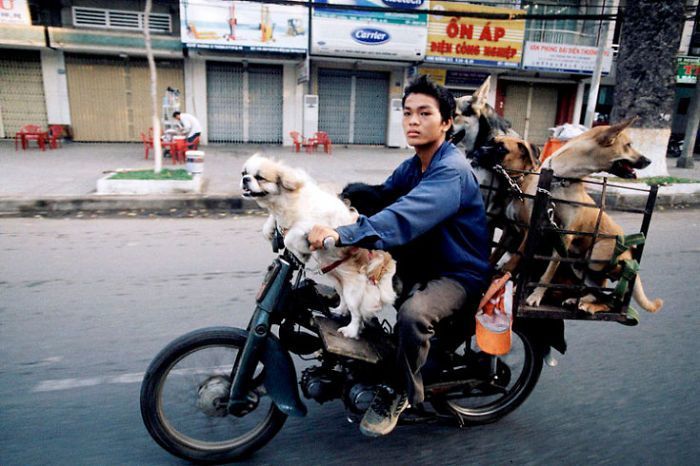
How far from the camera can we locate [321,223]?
2.29 m

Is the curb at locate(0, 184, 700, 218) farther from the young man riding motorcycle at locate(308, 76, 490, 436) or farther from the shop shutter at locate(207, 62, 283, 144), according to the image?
the shop shutter at locate(207, 62, 283, 144)

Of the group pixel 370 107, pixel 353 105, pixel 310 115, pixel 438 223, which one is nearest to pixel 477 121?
pixel 438 223

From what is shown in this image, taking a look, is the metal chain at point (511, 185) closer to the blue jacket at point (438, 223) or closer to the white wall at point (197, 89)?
the blue jacket at point (438, 223)

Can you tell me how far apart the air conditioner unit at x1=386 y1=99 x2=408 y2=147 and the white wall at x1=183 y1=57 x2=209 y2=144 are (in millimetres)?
6957

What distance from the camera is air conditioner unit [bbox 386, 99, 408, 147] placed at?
1861 centimetres

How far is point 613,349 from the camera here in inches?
147

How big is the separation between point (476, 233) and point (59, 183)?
9315 mm

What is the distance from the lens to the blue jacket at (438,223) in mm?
2037

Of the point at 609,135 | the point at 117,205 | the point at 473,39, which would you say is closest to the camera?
the point at 609,135

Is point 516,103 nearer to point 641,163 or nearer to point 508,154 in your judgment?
point 508,154

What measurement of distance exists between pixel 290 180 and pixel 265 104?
16875mm

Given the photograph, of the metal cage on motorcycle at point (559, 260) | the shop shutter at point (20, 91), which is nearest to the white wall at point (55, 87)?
the shop shutter at point (20, 91)

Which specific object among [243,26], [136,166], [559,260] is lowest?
[136,166]

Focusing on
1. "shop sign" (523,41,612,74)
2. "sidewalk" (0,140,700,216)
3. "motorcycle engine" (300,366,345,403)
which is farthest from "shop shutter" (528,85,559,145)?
"motorcycle engine" (300,366,345,403)
